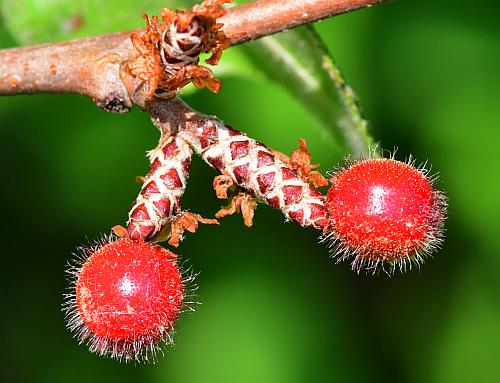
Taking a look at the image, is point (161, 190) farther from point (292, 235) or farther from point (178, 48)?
point (292, 235)

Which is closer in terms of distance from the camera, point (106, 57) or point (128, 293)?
point (128, 293)

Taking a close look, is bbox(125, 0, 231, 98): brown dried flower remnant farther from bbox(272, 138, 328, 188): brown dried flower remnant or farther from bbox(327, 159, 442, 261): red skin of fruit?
bbox(327, 159, 442, 261): red skin of fruit

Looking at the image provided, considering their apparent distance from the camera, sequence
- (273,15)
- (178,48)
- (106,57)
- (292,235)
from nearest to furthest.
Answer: (178,48)
(273,15)
(106,57)
(292,235)

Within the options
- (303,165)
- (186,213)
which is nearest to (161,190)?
(186,213)

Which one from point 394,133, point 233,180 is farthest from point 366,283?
point 233,180

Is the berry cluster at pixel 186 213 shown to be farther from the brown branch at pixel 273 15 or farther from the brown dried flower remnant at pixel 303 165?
the brown branch at pixel 273 15

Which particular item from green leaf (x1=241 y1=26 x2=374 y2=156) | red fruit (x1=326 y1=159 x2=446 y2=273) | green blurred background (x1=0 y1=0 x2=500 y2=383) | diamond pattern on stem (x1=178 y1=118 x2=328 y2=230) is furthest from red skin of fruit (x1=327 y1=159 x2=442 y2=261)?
green blurred background (x1=0 y1=0 x2=500 y2=383)

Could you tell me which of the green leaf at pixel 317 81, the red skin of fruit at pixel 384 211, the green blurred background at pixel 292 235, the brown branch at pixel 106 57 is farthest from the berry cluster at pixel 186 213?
the green blurred background at pixel 292 235
